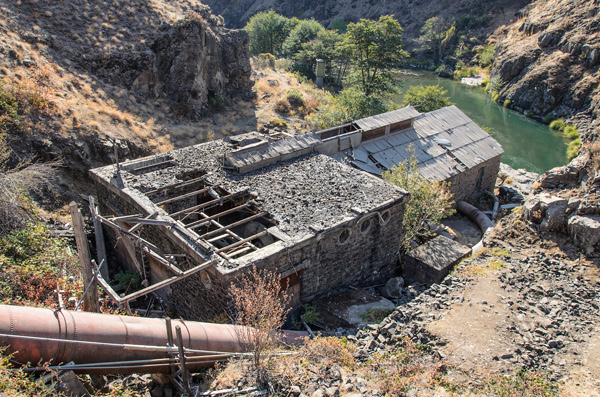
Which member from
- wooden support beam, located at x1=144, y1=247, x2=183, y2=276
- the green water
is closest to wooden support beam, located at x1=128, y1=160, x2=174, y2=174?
wooden support beam, located at x1=144, y1=247, x2=183, y2=276

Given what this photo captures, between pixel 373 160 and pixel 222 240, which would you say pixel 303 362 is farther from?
pixel 373 160

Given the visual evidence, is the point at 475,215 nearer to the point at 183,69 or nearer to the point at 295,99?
the point at 295,99

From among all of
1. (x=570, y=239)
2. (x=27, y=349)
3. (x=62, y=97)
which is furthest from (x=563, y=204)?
(x=62, y=97)

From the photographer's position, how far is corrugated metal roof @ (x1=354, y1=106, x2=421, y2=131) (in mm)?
21078

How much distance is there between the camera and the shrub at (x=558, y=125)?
39844 millimetres

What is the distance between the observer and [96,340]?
7.57 m

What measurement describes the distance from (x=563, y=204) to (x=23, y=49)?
1019 inches

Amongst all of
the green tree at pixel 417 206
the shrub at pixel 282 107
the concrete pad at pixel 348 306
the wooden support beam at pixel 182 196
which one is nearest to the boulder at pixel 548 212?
the green tree at pixel 417 206

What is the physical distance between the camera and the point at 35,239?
43.9ft

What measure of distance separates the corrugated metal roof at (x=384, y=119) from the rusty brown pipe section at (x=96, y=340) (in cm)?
1433

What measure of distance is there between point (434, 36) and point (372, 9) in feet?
60.7

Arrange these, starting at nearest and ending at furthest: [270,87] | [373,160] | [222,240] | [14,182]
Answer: [222,240] → [14,182] → [373,160] → [270,87]

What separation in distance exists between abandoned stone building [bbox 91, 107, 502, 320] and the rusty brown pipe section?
5.79 feet

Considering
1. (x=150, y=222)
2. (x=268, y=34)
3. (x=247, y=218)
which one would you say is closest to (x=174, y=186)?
(x=150, y=222)
